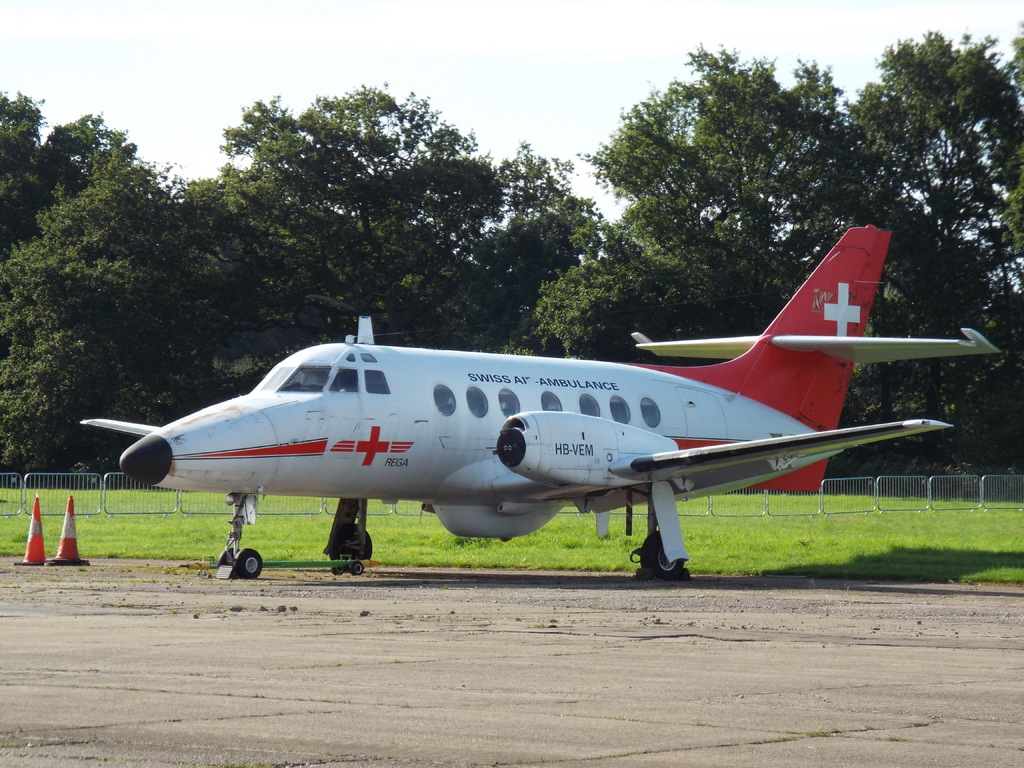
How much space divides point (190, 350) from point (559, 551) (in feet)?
106

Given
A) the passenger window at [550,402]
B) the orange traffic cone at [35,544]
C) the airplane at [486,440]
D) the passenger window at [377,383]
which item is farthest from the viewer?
the passenger window at [550,402]

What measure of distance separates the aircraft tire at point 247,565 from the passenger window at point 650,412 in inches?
286

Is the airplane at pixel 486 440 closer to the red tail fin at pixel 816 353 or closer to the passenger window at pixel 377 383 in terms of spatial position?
the passenger window at pixel 377 383

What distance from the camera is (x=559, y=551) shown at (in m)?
24.2

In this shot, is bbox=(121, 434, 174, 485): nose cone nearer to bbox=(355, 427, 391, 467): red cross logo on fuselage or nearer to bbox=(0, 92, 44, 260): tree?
bbox=(355, 427, 391, 467): red cross logo on fuselage

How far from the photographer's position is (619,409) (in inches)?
858

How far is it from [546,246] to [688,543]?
123 ft

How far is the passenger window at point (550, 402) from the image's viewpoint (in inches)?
822

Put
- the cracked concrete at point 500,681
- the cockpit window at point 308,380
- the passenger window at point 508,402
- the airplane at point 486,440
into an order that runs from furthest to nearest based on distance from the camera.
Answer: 1. the passenger window at point 508,402
2. the cockpit window at point 308,380
3. the airplane at point 486,440
4. the cracked concrete at point 500,681

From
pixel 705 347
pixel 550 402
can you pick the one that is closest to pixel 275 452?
pixel 550 402

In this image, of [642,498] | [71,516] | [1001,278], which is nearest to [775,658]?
[642,498]

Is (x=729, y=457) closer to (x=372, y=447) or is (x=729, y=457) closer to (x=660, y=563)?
(x=660, y=563)

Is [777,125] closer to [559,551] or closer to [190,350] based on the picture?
[190,350]

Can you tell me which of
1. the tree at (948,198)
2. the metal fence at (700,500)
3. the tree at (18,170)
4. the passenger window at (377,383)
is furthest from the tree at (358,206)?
the passenger window at (377,383)
